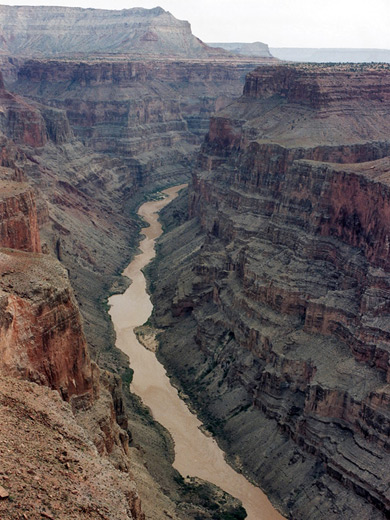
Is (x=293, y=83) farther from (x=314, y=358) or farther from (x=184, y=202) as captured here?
(x=314, y=358)

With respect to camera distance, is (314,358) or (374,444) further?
(314,358)

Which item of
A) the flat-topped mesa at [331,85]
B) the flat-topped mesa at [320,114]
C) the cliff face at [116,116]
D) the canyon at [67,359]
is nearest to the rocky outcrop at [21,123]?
the canyon at [67,359]

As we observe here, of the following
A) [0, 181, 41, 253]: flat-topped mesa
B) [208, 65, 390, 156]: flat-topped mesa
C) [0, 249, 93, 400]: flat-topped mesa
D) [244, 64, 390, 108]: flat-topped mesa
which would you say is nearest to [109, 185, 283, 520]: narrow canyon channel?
[0, 249, 93, 400]: flat-topped mesa

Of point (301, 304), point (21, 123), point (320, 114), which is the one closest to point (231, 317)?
point (301, 304)

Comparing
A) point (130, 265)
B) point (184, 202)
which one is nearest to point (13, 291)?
point (130, 265)

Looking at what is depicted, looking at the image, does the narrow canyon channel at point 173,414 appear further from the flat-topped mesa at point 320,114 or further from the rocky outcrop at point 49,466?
the flat-topped mesa at point 320,114

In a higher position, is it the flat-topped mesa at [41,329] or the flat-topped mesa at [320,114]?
the flat-topped mesa at [320,114]
